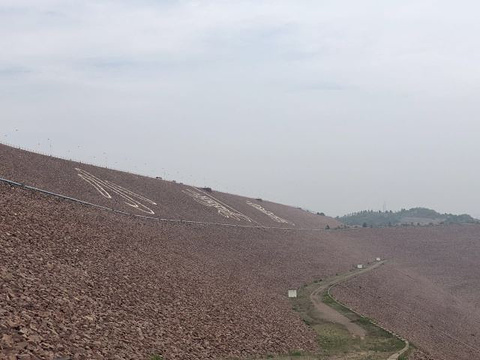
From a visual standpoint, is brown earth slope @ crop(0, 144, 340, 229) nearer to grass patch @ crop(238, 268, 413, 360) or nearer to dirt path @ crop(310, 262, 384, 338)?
dirt path @ crop(310, 262, 384, 338)

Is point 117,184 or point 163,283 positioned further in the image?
point 117,184

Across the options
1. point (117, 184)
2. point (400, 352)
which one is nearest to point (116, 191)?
point (117, 184)

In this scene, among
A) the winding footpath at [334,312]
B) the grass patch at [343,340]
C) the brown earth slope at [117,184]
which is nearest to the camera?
the grass patch at [343,340]

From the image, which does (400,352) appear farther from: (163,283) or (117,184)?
(117,184)

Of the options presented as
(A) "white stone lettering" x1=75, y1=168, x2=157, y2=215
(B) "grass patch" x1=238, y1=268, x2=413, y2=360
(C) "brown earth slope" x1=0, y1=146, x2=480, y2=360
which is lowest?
(B) "grass patch" x1=238, y1=268, x2=413, y2=360

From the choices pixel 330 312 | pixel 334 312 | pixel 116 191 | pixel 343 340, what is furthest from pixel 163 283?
pixel 116 191

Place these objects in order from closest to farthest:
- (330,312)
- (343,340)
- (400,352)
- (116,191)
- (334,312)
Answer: (400,352) < (343,340) < (330,312) < (334,312) < (116,191)

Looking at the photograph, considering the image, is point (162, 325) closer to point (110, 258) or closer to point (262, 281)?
point (110, 258)

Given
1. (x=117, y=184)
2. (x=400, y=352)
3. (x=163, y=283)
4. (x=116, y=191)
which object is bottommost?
(x=400, y=352)

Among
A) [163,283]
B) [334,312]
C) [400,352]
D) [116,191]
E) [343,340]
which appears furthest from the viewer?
[116,191]

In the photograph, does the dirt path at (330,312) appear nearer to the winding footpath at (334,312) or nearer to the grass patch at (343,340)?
the winding footpath at (334,312)

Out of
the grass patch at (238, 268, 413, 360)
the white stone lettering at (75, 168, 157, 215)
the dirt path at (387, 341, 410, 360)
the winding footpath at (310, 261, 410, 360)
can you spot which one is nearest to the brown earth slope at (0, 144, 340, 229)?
the white stone lettering at (75, 168, 157, 215)

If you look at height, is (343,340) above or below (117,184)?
below

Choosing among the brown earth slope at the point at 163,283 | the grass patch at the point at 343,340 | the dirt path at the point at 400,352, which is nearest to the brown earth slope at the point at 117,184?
the brown earth slope at the point at 163,283
